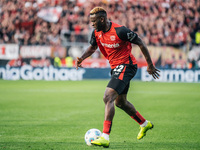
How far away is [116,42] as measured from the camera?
5945 mm

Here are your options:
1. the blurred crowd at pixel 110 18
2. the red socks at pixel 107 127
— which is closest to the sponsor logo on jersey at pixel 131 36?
the red socks at pixel 107 127

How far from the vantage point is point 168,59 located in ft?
78.4

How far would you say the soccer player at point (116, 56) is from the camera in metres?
5.69

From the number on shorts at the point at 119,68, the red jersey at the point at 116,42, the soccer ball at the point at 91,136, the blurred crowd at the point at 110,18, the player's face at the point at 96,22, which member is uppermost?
the blurred crowd at the point at 110,18

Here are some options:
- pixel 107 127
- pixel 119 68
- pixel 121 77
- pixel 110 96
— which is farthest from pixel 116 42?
pixel 107 127

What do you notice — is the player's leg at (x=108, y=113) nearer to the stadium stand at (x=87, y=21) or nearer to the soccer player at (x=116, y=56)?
the soccer player at (x=116, y=56)

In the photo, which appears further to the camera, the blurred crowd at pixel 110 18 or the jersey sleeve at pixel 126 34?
the blurred crowd at pixel 110 18

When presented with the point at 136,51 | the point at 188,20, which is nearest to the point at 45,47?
the point at 136,51

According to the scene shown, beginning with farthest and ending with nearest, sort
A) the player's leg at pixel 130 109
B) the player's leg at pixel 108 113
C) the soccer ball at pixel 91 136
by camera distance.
Answer: the player's leg at pixel 130 109 → the soccer ball at pixel 91 136 → the player's leg at pixel 108 113

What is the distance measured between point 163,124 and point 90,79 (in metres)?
17.3

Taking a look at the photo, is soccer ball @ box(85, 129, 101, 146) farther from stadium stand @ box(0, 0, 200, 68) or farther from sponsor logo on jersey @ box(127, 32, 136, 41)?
stadium stand @ box(0, 0, 200, 68)

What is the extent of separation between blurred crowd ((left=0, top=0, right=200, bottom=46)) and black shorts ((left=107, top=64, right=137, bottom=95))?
62.4 feet

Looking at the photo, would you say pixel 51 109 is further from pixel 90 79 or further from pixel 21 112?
pixel 90 79

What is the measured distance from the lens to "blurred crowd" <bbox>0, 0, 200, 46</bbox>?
26.0 meters
